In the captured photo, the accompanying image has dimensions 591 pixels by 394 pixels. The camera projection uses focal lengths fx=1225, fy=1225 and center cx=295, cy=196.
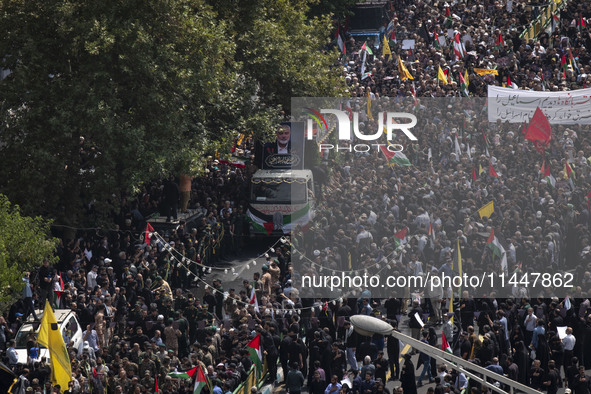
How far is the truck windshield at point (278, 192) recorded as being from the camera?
3412 cm

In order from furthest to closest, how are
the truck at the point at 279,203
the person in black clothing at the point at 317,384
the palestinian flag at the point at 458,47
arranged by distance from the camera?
the palestinian flag at the point at 458,47 < the truck at the point at 279,203 < the person in black clothing at the point at 317,384

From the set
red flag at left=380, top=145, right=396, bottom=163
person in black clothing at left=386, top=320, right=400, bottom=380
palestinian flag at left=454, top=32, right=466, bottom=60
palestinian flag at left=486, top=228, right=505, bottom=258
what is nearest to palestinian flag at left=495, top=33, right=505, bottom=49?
palestinian flag at left=454, top=32, right=466, bottom=60

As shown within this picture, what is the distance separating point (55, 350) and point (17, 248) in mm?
5072

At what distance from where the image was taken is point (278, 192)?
34375 mm

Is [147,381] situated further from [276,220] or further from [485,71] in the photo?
[485,71]

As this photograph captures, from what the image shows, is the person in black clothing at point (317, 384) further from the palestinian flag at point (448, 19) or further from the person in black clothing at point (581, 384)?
the palestinian flag at point (448, 19)

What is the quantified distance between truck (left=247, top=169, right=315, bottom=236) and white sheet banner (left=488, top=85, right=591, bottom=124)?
21.9ft

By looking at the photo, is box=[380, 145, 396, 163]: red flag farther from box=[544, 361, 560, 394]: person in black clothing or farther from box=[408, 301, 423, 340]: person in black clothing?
box=[544, 361, 560, 394]: person in black clothing

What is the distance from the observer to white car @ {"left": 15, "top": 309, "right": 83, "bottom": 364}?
23188mm

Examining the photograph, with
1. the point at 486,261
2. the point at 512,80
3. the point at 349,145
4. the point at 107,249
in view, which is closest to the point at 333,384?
the point at 486,261

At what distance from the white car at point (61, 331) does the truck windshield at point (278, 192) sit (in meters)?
10.4

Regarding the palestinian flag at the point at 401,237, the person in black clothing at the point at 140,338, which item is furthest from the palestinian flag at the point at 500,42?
the person in black clothing at the point at 140,338

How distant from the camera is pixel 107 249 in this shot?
3020cm

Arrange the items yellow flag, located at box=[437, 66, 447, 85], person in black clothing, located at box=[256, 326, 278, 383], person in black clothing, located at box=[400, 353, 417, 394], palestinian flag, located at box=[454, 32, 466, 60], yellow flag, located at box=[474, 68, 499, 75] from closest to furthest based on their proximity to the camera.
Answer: person in black clothing, located at box=[400, 353, 417, 394] < person in black clothing, located at box=[256, 326, 278, 383] < yellow flag, located at box=[437, 66, 447, 85] < yellow flag, located at box=[474, 68, 499, 75] < palestinian flag, located at box=[454, 32, 466, 60]
